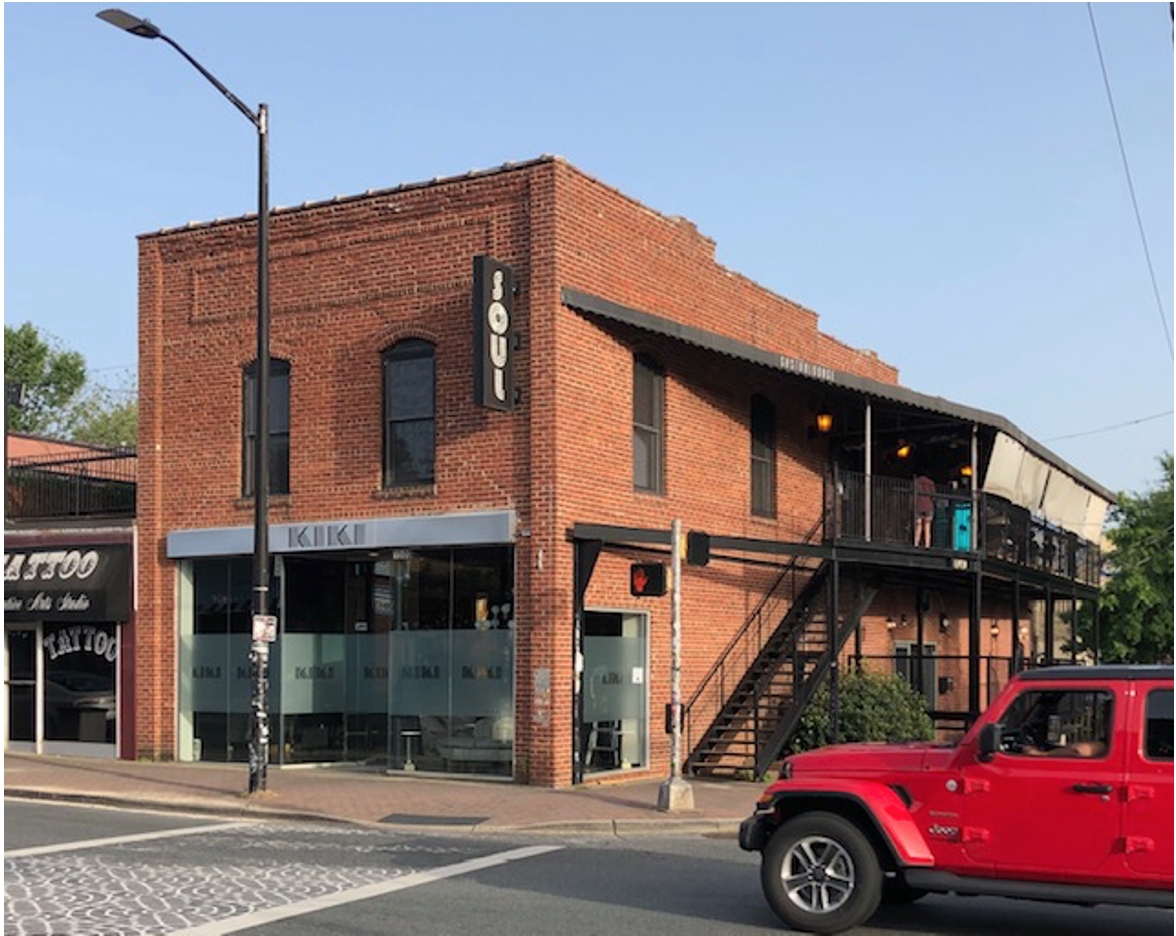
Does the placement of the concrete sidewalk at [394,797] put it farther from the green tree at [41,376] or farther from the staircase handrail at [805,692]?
the green tree at [41,376]

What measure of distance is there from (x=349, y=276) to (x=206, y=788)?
24.1 ft

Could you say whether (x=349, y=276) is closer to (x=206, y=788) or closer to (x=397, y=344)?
(x=397, y=344)

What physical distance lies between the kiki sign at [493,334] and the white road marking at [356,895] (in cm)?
682

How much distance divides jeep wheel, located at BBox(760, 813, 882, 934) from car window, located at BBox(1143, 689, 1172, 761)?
1877 mm

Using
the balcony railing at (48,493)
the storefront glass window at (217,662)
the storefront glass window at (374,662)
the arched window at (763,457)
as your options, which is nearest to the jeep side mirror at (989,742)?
the storefront glass window at (374,662)

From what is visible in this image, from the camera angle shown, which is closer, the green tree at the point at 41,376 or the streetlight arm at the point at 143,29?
the streetlight arm at the point at 143,29

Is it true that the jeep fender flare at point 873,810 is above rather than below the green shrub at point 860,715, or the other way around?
above

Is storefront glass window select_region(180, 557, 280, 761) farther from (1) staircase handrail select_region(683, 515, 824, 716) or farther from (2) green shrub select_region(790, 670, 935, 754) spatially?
(2) green shrub select_region(790, 670, 935, 754)

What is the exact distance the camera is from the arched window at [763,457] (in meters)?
23.9

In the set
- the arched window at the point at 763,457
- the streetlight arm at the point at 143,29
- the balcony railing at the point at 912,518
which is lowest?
the balcony railing at the point at 912,518

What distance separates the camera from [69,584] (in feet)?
75.5

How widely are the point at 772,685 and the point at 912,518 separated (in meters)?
3.74

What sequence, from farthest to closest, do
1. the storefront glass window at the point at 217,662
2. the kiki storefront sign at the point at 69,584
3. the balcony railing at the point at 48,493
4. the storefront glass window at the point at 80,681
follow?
the balcony railing at the point at 48,493, the storefront glass window at the point at 80,681, the kiki storefront sign at the point at 69,584, the storefront glass window at the point at 217,662

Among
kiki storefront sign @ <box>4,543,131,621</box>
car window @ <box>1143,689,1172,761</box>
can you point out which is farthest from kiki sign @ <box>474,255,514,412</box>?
car window @ <box>1143,689,1172,761</box>
